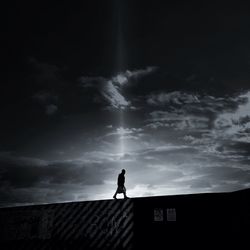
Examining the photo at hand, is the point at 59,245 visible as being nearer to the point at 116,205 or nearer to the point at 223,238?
the point at 116,205

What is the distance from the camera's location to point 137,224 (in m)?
12.9

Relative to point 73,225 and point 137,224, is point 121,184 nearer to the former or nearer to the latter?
point 137,224

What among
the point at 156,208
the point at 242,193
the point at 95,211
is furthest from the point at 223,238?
the point at 95,211

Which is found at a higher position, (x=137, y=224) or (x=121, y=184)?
(x=121, y=184)

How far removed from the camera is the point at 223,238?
38.7 feet

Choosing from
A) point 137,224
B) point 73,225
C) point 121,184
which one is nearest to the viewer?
point 137,224

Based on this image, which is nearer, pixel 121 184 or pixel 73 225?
pixel 73 225

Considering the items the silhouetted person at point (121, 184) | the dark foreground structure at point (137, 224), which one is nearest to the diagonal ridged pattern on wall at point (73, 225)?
the dark foreground structure at point (137, 224)

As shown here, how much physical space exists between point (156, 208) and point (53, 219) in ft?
16.0

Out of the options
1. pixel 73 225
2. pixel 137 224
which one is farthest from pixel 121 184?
Answer: pixel 73 225

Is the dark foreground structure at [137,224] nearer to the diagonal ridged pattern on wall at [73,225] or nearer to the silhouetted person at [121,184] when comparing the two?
the diagonal ridged pattern on wall at [73,225]

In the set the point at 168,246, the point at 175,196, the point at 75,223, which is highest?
the point at 175,196

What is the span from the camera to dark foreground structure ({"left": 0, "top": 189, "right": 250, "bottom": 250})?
1192 centimetres

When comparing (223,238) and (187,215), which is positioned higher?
(187,215)
